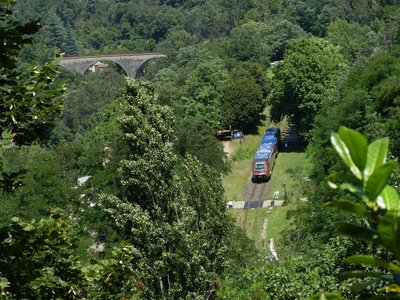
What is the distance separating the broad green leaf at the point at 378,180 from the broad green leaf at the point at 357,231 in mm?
152

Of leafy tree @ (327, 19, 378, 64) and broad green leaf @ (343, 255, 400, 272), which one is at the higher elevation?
broad green leaf @ (343, 255, 400, 272)

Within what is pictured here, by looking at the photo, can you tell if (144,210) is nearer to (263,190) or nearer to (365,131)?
(365,131)

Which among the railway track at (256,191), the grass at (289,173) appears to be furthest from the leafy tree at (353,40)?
the railway track at (256,191)

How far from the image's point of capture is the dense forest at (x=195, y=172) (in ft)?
21.6

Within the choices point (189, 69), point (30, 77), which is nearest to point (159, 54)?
point (189, 69)

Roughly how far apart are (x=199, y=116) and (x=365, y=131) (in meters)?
24.4

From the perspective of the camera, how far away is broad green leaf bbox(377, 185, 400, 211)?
1.89 meters

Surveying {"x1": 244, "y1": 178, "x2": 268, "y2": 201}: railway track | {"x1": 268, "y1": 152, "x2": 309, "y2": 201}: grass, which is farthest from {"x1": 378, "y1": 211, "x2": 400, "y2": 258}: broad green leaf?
{"x1": 244, "y1": 178, "x2": 268, "y2": 201}: railway track

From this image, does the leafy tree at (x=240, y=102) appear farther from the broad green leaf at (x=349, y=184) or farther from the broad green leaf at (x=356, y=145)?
the broad green leaf at (x=356, y=145)

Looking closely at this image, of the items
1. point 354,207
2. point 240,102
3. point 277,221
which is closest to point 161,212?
point 354,207

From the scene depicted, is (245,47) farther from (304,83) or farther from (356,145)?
(356,145)

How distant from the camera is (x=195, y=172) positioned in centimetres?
2109

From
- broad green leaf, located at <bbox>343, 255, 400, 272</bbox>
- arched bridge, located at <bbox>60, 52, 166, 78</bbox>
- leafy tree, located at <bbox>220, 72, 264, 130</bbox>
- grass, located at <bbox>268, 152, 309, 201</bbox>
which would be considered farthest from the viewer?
arched bridge, located at <bbox>60, 52, 166, 78</bbox>

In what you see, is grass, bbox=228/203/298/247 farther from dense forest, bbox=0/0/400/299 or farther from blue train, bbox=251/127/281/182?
blue train, bbox=251/127/281/182
